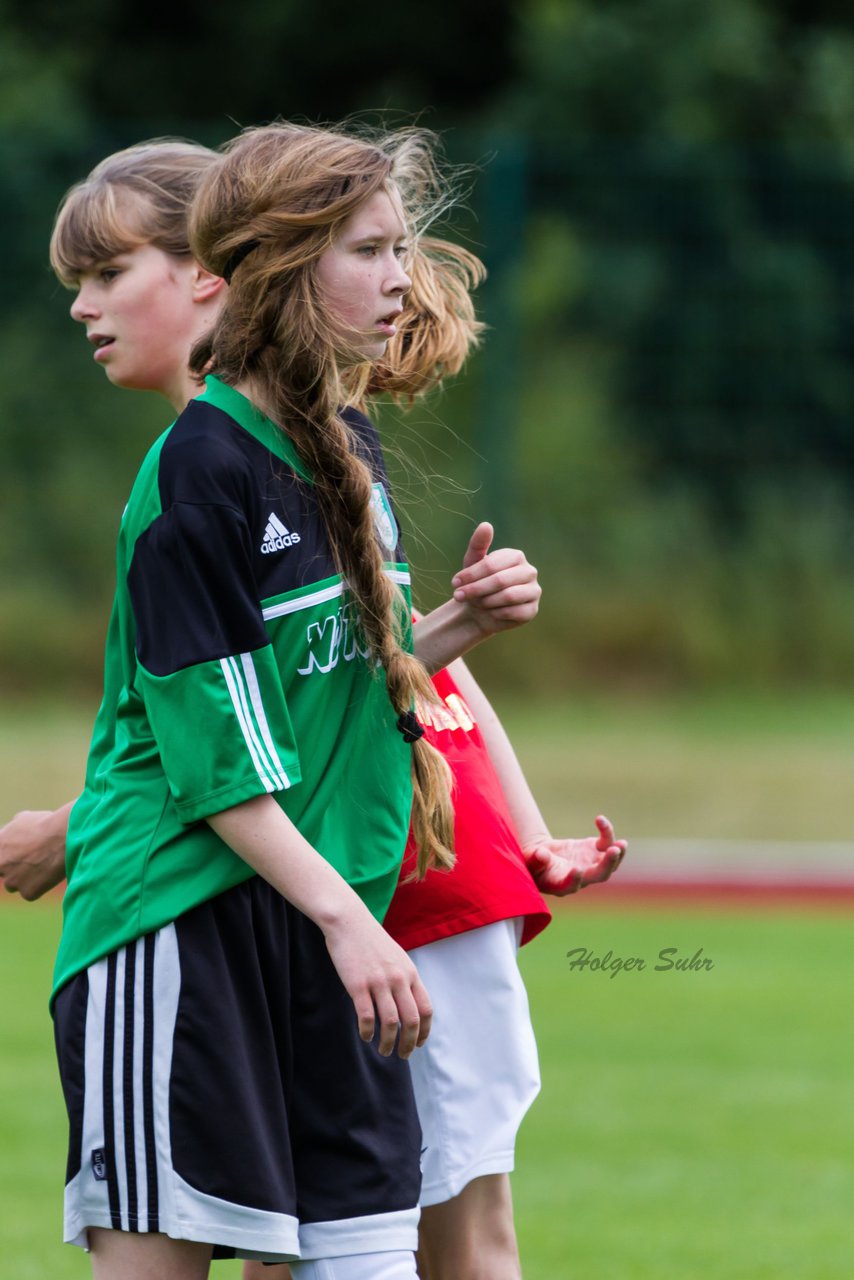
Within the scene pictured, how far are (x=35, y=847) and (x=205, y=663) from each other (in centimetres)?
52

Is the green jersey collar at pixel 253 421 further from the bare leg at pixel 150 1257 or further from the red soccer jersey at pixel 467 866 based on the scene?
the bare leg at pixel 150 1257

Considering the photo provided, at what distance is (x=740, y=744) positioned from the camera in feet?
41.3

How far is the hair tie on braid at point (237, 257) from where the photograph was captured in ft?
7.95

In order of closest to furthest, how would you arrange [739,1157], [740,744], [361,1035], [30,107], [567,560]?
1. [361,1035]
2. [739,1157]
3. [740,744]
4. [567,560]
5. [30,107]

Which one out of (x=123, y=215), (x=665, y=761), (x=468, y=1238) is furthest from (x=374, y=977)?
(x=665, y=761)

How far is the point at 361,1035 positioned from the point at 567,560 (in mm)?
12097

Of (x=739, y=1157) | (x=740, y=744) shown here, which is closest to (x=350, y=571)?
(x=739, y=1157)

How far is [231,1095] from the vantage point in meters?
2.27

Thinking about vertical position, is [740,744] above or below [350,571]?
below

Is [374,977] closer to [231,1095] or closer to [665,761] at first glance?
[231,1095]

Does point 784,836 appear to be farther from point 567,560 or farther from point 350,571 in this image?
point 350,571

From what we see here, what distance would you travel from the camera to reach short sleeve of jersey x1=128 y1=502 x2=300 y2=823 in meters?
2.27

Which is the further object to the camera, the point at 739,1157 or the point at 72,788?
the point at 72,788

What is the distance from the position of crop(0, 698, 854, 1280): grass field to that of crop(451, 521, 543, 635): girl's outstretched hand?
1.92 metres
